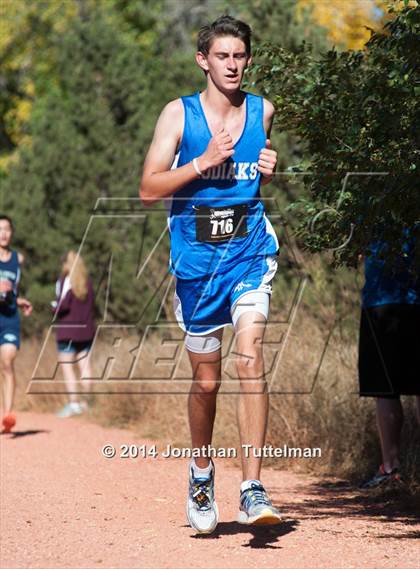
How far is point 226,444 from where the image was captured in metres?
10.2

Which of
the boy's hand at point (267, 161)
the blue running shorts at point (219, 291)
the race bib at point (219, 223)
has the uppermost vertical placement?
the boy's hand at point (267, 161)

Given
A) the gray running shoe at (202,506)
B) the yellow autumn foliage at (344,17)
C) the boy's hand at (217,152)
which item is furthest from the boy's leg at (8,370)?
the yellow autumn foliage at (344,17)

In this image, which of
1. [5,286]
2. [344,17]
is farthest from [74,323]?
[344,17]

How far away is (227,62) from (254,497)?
→ 224 centimetres

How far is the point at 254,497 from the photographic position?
5.98 meters

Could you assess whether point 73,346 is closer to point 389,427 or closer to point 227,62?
point 389,427

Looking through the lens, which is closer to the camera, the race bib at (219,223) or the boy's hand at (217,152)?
the boy's hand at (217,152)

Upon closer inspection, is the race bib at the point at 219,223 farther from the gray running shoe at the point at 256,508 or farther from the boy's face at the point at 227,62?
the gray running shoe at the point at 256,508

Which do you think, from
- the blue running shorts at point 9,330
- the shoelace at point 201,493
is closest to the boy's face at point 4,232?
the blue running shorts at point 9,330

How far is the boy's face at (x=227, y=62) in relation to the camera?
20.9ft

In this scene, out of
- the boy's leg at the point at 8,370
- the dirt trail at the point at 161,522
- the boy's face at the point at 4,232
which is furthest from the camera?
the boy's face at the point at 4,232

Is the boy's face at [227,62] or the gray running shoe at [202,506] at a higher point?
the boy's face at [227,62]

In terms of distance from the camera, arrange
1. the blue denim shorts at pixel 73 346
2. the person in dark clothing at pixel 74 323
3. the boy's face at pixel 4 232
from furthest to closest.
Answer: the blue denim shorts at pixel 73 346 → the person in dark clothing at pixel 74 323 → the boy's face at pixel 4 232

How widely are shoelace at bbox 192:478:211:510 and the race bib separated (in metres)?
1.28
